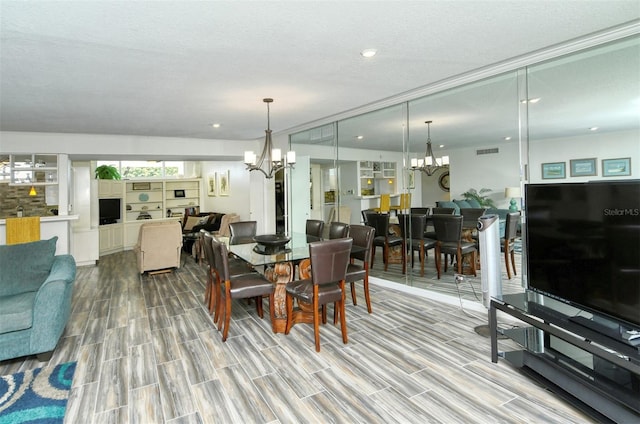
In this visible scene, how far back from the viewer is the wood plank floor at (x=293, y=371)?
2.06m

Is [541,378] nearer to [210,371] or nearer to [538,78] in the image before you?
[210,371]

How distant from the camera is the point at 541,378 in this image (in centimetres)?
225

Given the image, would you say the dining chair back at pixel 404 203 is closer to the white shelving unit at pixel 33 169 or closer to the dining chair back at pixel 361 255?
the dining chair back at pixel 361 255

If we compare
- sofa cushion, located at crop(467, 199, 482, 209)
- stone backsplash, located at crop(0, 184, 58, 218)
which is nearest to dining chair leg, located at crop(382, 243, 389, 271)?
sofa cushion, located at crop(467, 199, 482, 209)

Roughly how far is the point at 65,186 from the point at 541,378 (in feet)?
24.5

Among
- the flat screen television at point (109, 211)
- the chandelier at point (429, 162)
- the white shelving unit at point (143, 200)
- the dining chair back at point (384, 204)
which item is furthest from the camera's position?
the white shelving unit at point (143, 200)

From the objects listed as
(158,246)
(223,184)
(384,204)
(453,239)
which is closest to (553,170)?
(453,239)

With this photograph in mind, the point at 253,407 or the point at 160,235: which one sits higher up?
the point at 160,235

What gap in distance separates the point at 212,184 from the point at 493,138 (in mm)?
7846

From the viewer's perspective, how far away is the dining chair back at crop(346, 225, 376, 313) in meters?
3.67

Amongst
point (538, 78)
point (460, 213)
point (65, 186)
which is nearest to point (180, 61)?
point (538, 78)

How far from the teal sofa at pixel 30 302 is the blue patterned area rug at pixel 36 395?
217mm

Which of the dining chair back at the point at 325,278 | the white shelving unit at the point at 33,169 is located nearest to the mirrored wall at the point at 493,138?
the dining chair back at the point at 325,278

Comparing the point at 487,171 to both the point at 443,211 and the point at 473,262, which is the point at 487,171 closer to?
the point at 443,211
